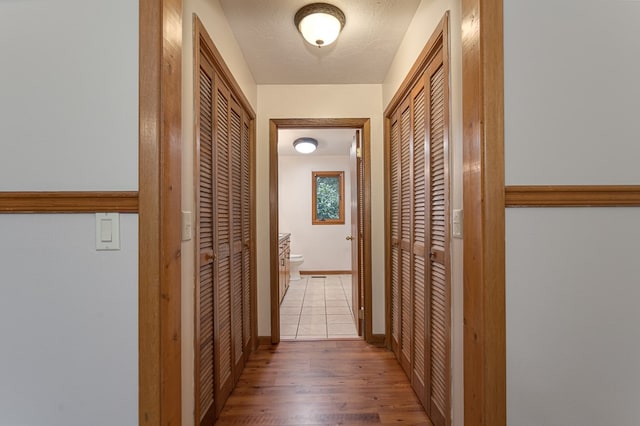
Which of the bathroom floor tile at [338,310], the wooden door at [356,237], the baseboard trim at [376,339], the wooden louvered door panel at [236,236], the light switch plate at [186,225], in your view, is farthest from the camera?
the bathroom floor tile at [338,310]

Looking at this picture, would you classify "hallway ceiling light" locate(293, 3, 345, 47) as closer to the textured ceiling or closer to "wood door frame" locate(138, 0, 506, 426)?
the textured ceiling

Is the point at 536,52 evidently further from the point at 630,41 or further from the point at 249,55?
the point at 249,55

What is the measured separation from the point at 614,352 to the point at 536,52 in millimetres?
1022

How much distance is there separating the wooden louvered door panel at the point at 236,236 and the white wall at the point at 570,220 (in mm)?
1632

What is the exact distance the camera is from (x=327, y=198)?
20.0 feet

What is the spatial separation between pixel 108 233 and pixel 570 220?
1499 millimetres

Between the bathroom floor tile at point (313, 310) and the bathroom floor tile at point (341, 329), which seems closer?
the bathroom floor tile at point (341, 329)

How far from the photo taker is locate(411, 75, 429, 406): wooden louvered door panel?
179 centimetres

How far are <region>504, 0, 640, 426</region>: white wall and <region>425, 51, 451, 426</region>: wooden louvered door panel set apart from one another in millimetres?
412

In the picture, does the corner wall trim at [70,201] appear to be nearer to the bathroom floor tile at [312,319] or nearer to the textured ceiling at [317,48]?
the textured ceiling at [317,48]

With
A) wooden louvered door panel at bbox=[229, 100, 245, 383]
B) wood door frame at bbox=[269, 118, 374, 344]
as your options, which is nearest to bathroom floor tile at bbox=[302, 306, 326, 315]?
wood door frame at bbox=[269, 118, 374, 344]

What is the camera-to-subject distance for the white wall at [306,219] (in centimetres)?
601

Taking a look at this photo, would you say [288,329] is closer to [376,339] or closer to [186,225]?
[376,339]

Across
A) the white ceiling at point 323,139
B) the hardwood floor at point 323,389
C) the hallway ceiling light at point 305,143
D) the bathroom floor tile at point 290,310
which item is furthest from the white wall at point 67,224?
the hallway ceiling light at point 305,143
